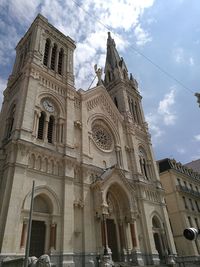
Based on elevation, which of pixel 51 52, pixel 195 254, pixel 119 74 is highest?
pixel 119 74

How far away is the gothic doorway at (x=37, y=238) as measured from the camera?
1480 centimetres

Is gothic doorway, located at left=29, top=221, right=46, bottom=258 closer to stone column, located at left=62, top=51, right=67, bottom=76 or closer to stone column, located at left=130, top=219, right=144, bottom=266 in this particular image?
stone column, located at left=130, top=219, right=144, bottom=266

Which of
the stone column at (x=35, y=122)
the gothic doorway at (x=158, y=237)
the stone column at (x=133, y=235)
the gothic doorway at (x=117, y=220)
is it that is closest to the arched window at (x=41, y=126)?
the stone column at (x=35, y=122)

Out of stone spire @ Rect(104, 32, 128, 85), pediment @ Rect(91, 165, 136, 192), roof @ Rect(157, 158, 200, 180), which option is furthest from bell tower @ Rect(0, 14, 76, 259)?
roof @ Rect(157, 158, 200, 180)

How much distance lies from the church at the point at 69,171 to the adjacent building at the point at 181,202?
6430mm

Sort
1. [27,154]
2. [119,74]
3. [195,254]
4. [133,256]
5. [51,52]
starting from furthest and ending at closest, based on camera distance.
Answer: [119,74] → [195,254] → [51,52] → [133,256] → [27,154]

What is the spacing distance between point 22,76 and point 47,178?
407 inches

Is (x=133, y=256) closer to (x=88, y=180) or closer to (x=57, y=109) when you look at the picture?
(x=88, y=180)

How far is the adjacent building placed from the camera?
29478mm

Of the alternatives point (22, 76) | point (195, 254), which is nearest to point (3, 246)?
point (22, 76)

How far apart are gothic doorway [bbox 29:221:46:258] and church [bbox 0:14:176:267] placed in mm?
61

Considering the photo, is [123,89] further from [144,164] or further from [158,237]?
[158,237]

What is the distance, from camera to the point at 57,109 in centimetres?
2173

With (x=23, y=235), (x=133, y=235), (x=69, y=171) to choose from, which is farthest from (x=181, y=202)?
(x=23, y=235)
